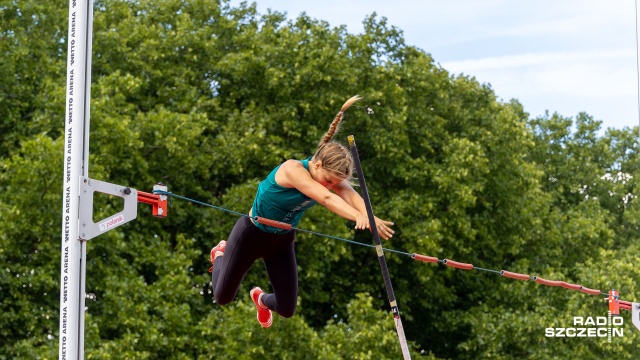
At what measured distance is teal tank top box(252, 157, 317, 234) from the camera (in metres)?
5.73

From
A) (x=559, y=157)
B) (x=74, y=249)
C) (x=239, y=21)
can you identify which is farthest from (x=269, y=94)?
(x=74, y=249)

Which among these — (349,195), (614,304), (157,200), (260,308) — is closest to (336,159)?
(349,195)

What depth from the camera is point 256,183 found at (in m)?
16.0

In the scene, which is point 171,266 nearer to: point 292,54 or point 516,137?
point 292,54

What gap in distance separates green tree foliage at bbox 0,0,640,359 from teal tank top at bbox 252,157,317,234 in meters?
8.06

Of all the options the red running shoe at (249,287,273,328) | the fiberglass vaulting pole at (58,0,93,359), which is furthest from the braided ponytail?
the red running shoe at (249,287,273,328)

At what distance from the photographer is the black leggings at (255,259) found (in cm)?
597

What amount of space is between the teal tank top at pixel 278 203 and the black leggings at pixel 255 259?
0.21ft

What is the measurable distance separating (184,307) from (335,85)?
16.4ft

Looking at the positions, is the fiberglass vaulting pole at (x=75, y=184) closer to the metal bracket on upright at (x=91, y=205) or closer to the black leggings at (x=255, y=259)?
the metal bracket on upright at (x=91, y=205)

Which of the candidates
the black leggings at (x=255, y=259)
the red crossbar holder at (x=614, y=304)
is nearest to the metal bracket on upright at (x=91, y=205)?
the black leggings at (x=255, y=259)

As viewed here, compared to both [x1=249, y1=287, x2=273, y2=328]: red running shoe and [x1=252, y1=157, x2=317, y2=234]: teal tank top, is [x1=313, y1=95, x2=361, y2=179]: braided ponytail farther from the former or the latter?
[x1=249, y1=287, x2=273, y2=328]: red running shoe

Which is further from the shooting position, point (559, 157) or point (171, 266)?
point (559, 157)

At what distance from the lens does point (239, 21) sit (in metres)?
19.8
